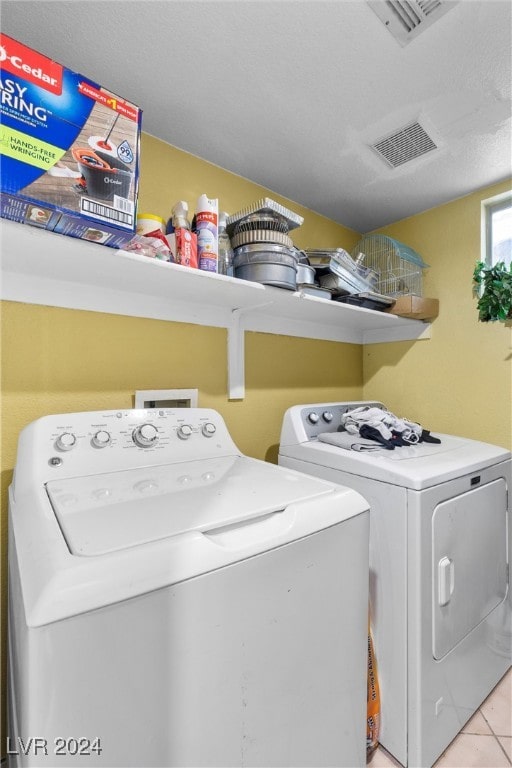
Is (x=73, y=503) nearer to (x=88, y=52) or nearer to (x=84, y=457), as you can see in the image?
(x=84, y=457)

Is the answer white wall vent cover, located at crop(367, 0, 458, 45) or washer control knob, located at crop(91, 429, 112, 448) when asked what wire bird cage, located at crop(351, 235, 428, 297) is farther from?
washer control knob, located at crop(91, 429, 112, 448)

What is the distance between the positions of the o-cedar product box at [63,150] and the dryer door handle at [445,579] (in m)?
1.35

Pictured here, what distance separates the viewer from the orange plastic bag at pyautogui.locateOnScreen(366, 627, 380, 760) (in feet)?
3.92

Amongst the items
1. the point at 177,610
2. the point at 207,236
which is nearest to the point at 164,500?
the point at 177,610

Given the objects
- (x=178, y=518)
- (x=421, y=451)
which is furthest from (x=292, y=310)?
(x=178, y=518)

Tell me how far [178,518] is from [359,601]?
53 cm

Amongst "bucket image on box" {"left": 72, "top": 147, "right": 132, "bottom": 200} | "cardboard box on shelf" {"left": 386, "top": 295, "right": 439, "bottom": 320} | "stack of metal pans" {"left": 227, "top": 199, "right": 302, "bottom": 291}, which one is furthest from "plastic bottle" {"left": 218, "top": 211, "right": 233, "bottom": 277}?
"cardboard box on shelf" {"left": 386, "top": 295, "right": 439, "bottom": 320}

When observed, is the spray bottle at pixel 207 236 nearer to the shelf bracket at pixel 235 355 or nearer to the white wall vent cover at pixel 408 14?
the shelf bracket at pixel 235 355

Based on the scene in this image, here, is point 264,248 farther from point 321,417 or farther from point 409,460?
point 409,460

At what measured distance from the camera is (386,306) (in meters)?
1.92

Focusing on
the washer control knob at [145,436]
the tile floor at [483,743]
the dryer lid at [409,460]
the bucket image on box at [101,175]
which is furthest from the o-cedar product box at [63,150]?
the tile floor at [483,743]

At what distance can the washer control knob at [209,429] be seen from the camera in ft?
4.14

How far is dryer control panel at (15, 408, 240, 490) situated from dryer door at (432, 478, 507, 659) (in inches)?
30.0

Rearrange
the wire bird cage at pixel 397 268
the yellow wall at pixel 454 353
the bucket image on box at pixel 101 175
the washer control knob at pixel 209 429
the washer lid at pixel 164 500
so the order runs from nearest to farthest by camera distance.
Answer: the washer lid at pixel 164 500 → the bucket image on box at pixel 101 175 → the washer control knob at pixel 209 429 → the yellow wall at pixel 454 353 → the wire bird cage at pixel 397 268
